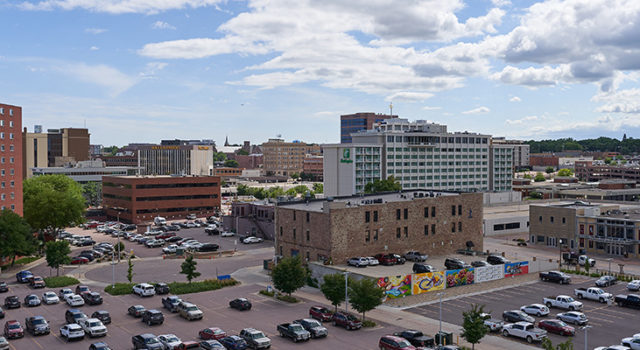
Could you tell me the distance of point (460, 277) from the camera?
69.1 m

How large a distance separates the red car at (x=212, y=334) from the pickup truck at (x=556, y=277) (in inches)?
1798

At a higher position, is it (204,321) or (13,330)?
(13,330)

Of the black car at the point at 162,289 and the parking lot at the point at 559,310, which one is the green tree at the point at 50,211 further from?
the parking lot at the point at 559,310

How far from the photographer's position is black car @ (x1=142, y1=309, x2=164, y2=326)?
55.0 meters

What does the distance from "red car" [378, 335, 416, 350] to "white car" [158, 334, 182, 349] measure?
16930 millimetres

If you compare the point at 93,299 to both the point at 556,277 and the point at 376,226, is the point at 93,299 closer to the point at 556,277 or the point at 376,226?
the point at 376,226

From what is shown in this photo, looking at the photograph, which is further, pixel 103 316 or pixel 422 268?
pixel 422 268

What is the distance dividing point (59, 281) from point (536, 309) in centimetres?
6030

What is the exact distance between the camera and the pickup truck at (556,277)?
240ft

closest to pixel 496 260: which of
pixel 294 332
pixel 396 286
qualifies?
pixel 396 286

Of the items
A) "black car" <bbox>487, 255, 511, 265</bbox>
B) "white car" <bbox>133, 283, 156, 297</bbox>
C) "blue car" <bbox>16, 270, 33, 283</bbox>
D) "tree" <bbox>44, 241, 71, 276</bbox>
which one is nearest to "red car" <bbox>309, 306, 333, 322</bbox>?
"white car" <bbox>133, 283, 156, 297</bbox>

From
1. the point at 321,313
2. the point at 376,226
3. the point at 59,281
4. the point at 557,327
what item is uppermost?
the point at 376,226

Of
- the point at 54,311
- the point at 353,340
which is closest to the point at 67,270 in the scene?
the point at 54,311

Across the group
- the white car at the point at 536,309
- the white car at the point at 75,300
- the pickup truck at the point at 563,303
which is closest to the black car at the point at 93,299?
the white car at the point at 75,300
